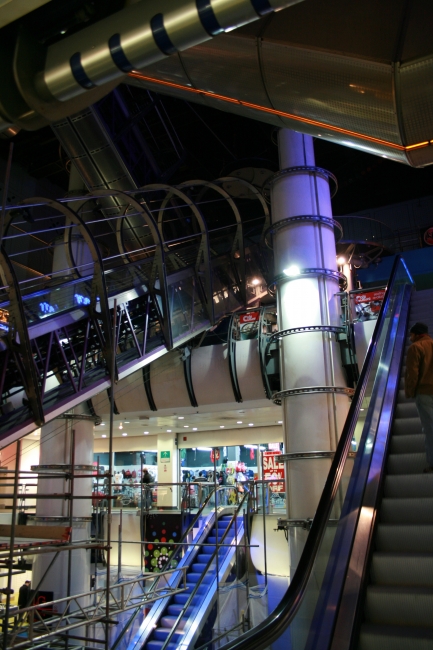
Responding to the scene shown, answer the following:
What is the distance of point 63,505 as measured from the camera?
10453mm

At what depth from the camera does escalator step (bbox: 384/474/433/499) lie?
4.92 metres

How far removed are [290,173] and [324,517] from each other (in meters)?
7.35

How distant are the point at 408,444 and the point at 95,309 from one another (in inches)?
205

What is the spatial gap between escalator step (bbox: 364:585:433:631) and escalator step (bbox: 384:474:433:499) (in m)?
1.16

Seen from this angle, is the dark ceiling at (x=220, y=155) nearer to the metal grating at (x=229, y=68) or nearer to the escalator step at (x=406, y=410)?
the metal grating at (x=229, y=68)

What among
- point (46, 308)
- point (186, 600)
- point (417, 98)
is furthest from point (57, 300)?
point (186, 600)

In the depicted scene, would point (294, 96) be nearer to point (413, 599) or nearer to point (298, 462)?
point (413, 599)

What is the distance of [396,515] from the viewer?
186 inches

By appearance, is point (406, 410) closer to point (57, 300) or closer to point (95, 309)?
point (95, 309)

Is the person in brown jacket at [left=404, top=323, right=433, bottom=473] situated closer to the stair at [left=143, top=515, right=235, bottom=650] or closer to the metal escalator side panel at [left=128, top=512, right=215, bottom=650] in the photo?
the stair at [left=143, top=515, right=235, bottom=650]

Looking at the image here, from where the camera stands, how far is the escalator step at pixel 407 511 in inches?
182

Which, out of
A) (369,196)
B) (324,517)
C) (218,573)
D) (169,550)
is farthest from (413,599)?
(369,196)

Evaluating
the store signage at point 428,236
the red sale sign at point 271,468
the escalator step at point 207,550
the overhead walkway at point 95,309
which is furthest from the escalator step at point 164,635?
the store signage at point 428,236

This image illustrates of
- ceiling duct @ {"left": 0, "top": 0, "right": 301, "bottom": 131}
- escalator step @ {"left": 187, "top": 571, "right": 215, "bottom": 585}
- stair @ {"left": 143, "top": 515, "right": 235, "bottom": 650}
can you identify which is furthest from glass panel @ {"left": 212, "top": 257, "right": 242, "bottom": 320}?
ceiling duct @ {"left": 0, "top": 0, "right": 301, "bottom": 131}
